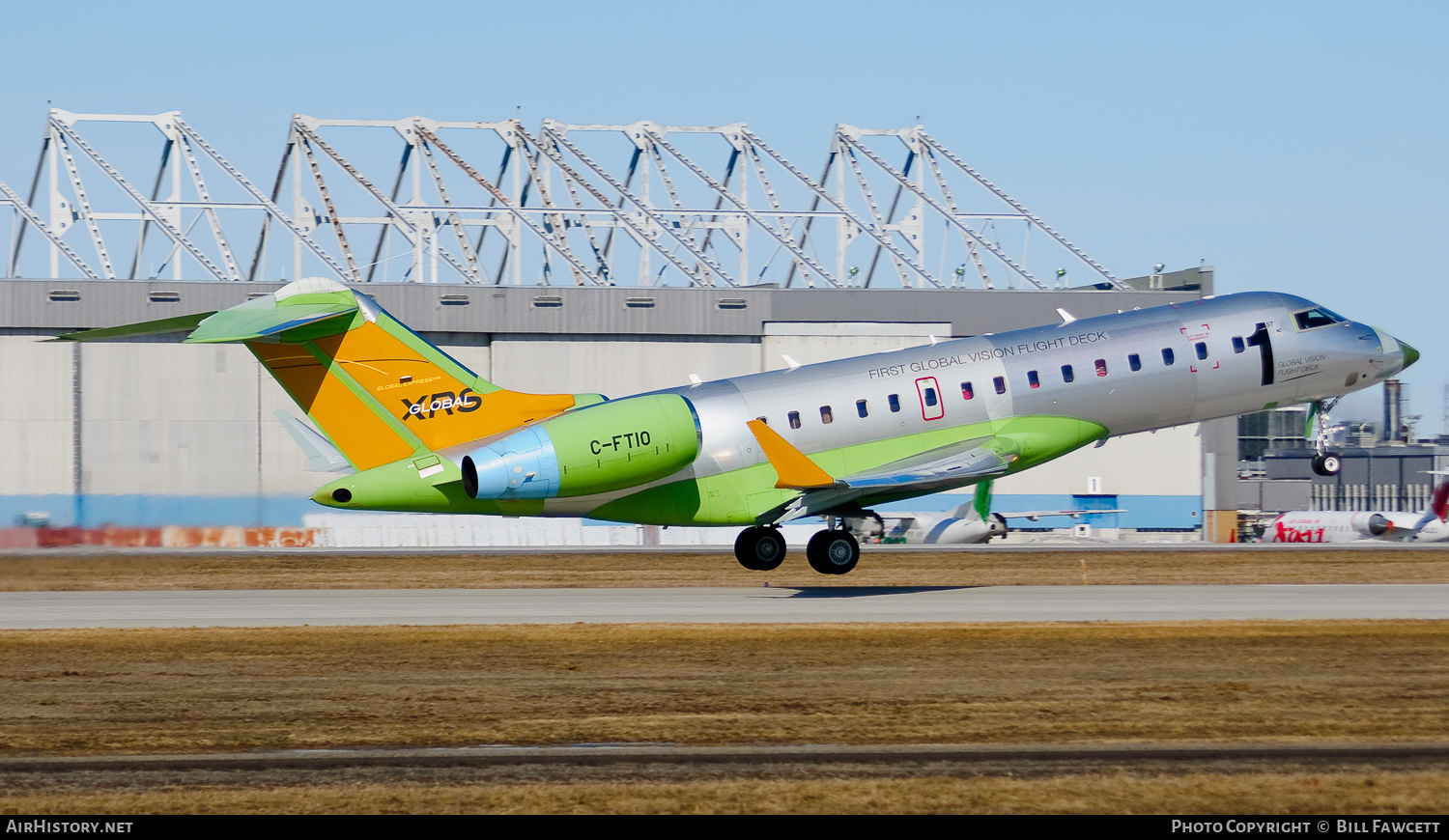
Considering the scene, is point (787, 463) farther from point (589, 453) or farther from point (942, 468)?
point (589, 453)

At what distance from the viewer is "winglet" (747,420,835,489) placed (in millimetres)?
28375

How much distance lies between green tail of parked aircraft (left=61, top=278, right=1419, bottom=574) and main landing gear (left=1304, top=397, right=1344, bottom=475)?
3.5 inches

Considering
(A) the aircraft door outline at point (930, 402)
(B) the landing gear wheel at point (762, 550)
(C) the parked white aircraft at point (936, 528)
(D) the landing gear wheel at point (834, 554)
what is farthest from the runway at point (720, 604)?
(C) the parked white aircraft at point (936, 528)

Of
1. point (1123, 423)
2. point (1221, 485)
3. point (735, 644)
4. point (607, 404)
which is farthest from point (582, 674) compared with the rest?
point (1221, 485)

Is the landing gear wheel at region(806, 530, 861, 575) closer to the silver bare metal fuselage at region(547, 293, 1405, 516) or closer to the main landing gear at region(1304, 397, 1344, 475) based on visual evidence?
the silver bare metal fuselage at region(547, 293, 1405, 516)

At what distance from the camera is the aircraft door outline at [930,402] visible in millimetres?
30469

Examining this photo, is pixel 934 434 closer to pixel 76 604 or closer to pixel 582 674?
pixel 582 674

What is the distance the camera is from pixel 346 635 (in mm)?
24125

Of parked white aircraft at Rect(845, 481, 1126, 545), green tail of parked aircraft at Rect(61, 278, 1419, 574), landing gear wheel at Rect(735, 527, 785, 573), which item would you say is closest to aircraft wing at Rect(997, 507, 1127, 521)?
parked white aircraft at Rect(845, 481, 1126, 545)

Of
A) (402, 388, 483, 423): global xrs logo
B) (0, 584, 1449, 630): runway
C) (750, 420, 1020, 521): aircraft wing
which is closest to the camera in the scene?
(0, 584, 1449, 630): runway

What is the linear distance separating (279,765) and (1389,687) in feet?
42.7

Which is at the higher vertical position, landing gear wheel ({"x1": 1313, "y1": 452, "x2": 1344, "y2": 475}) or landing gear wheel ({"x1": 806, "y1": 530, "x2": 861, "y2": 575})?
landing gear wheel ({"x1": 1313, "y1": 452, "x2": 1344, "y2": 475})

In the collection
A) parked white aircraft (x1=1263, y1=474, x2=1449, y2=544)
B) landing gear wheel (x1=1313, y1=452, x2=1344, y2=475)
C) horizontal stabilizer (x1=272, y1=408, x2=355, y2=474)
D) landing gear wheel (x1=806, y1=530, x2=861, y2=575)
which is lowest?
parked white aircraft (x1=1263, y1=474, x2=1449, y2=544)

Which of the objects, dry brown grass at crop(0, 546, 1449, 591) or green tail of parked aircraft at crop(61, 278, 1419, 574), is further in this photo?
dry brown grass at crop(0, 546, 1449, 591)
